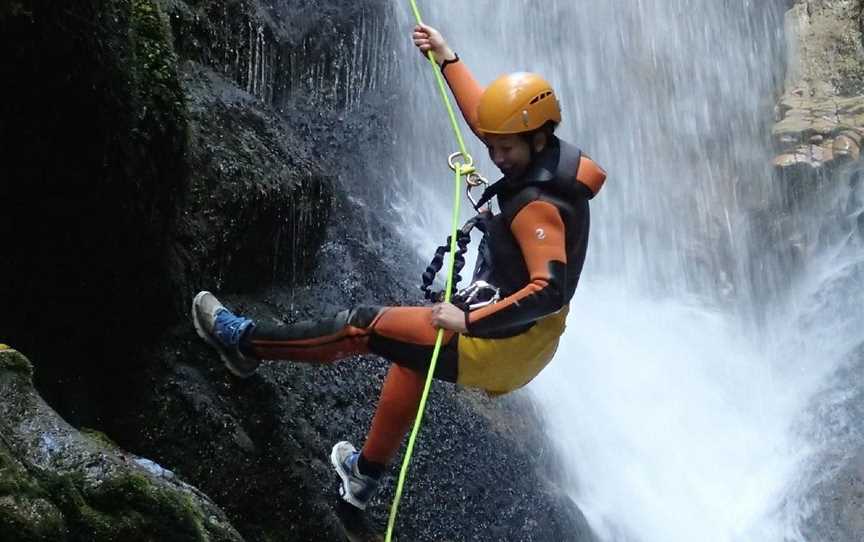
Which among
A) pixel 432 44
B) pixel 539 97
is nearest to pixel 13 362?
pixel 539 97

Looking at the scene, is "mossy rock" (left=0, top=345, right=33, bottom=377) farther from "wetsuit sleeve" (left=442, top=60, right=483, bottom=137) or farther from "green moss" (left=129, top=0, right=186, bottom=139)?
"wetsuit sleeve" (left=442, top=60, right=483, bottom=137)

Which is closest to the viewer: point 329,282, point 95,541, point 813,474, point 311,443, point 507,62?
point 95,541

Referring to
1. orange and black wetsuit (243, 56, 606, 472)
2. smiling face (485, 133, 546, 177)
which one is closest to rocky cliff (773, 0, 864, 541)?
orange and black wetsuit (243, 56, 606, 472)

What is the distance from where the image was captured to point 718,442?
964cm

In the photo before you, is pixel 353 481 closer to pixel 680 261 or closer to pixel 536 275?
pixel 536 275

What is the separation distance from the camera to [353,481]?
14.0 ft

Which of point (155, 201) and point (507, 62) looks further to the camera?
point (507, 62)

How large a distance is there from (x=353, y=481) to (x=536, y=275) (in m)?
1.35

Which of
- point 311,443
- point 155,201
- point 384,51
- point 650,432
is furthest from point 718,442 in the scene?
point 155,201

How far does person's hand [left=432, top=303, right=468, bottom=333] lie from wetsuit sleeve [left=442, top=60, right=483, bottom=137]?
2.77ft

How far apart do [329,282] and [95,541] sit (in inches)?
129

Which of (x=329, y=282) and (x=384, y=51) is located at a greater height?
(x=384, y=51)

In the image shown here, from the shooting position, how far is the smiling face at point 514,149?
3.78m

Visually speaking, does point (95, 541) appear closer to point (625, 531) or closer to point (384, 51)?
point (625, 531)
